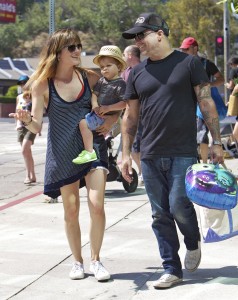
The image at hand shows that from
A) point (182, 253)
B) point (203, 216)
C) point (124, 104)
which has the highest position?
point (124, 104)

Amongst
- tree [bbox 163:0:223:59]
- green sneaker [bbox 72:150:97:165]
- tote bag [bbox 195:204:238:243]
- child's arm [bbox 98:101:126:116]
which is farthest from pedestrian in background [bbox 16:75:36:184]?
tree [bbox 163:0:223:59]

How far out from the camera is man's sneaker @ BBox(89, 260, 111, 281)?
6332mm

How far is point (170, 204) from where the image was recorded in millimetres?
6051

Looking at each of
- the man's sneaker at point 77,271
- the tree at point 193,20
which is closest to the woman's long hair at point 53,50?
the man's sneaker at point 77,271

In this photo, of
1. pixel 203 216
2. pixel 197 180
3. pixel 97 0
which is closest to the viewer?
pixel 197 180

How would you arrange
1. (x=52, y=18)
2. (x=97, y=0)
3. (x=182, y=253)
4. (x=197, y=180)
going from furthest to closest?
(x=97, y=0), (x=52, y=18), (x=182, y=253), (x=197, y=180)

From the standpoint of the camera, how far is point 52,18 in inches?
473

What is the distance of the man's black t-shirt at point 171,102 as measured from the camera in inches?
234

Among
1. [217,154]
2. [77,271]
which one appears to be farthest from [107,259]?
[217,154]

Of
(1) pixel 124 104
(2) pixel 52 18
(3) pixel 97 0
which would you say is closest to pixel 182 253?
(1) pixel 124 104

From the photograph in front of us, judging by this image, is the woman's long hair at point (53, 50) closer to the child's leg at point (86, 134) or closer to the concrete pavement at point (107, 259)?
the child's leg at point (86, 134)

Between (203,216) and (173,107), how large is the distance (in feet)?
2.99

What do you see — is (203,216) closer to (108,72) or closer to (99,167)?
(99,167)

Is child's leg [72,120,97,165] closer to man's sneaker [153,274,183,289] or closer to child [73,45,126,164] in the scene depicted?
child [73,45,126,164]
